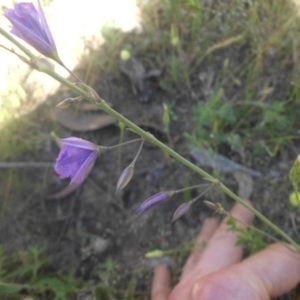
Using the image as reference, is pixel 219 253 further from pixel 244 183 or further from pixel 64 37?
pixel 64 37

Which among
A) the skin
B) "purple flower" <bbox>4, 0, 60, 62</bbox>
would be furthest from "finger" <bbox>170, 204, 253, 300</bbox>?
"purple flower" <bbox>4, 0, 60, 62</bbox>

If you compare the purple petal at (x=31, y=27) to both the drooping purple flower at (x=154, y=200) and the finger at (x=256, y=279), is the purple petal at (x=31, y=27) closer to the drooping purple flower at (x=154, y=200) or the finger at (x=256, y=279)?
the drooping purple flower at (x=154, y=200)

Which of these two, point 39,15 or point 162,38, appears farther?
point 162,38

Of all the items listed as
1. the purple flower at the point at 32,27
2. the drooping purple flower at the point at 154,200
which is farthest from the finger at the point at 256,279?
the purple flower at the point at 32,27

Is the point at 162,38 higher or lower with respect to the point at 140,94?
higher

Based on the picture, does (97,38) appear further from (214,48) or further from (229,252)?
(229,252)

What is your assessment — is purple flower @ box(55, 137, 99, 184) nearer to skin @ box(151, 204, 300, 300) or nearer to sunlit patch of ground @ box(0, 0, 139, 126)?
skin @ box(151, 204, 300, 300)

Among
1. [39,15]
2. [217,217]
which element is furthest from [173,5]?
[39,15]
